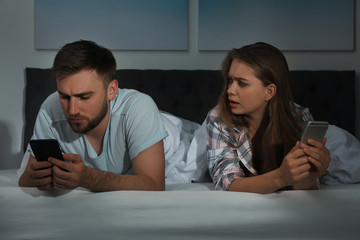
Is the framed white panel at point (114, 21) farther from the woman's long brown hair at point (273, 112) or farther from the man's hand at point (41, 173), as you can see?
the man's hand at point (41, 173)

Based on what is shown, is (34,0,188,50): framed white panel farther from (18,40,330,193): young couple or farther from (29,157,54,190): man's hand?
(29,157,54,190): man's hand

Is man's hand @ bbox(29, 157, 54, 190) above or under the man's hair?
under

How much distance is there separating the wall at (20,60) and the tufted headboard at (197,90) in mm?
122

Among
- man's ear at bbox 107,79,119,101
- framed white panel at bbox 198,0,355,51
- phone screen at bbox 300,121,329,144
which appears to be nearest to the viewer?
phone screen at bbox 300,121,329,144

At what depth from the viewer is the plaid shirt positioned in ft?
5.95

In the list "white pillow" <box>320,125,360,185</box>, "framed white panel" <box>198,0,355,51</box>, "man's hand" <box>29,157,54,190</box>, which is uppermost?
"framed white panel" <box>198,0,355,51</box>

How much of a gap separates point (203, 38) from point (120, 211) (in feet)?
5.93

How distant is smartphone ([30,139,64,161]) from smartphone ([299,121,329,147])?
0.78m

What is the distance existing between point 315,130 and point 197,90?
1443mm

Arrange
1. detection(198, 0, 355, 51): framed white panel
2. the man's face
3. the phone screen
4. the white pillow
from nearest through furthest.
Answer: the phone screen
the man's face
the white pillow
detection(198, 0, 355, 51): framed white panel

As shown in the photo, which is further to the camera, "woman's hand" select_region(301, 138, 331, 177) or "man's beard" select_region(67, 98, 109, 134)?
"man's beard" select_region(67, 98, 109, 134)

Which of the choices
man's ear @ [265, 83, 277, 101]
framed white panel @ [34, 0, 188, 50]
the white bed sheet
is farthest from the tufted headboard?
the white bed sheet

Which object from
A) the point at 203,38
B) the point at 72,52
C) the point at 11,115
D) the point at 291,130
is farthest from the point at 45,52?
the point at 291,130

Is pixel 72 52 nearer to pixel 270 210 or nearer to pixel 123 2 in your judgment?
pixel 270 210
